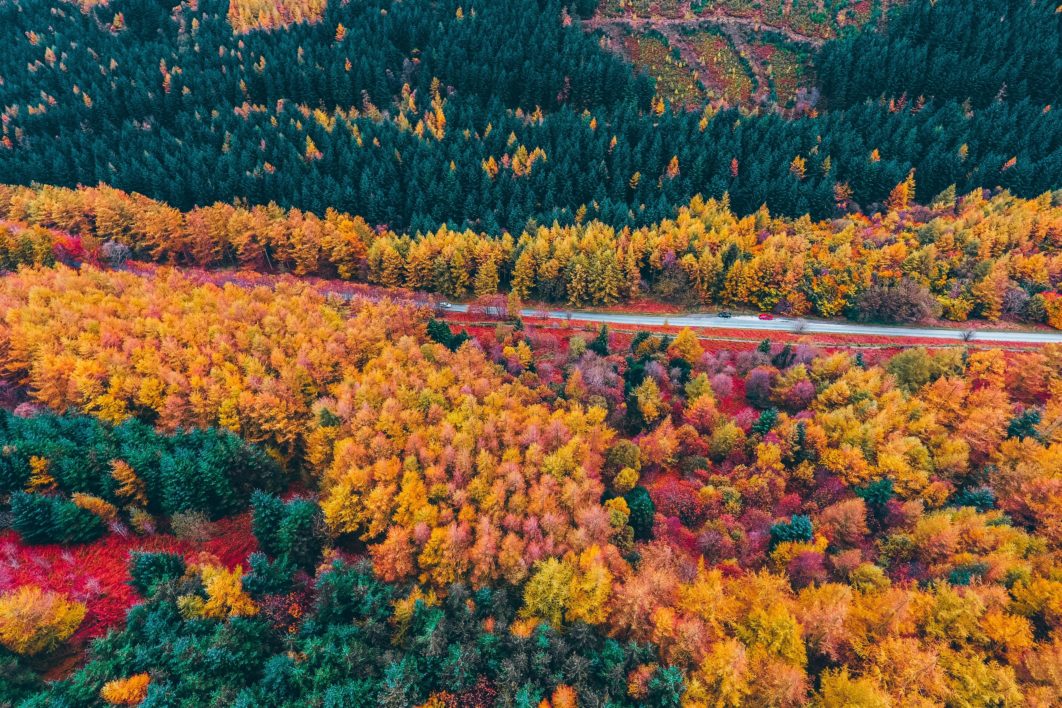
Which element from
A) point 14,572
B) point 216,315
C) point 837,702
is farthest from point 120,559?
point 837,702

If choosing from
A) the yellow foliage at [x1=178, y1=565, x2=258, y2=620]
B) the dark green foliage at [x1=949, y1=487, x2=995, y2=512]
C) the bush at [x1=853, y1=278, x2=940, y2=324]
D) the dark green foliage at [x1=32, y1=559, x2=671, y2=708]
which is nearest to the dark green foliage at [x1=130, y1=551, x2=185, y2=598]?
the dark green foliage at [x1=32, y1=559, x2=671, y2=708]

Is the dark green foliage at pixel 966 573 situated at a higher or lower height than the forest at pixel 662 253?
lower

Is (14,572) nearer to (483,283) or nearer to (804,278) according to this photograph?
(483,283)

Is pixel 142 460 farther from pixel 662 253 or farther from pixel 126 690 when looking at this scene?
pixel 662 253

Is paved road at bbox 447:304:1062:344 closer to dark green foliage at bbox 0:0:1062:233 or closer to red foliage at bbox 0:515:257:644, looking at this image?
dark green foliage at bbox 0:0:1062:233

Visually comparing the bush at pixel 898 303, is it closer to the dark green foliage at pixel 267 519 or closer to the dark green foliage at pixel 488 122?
the dark green foliage at pixel 488 122

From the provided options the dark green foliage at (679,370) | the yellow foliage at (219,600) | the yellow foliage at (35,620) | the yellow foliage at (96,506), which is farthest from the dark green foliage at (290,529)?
the dark green foliage at (679,370)
